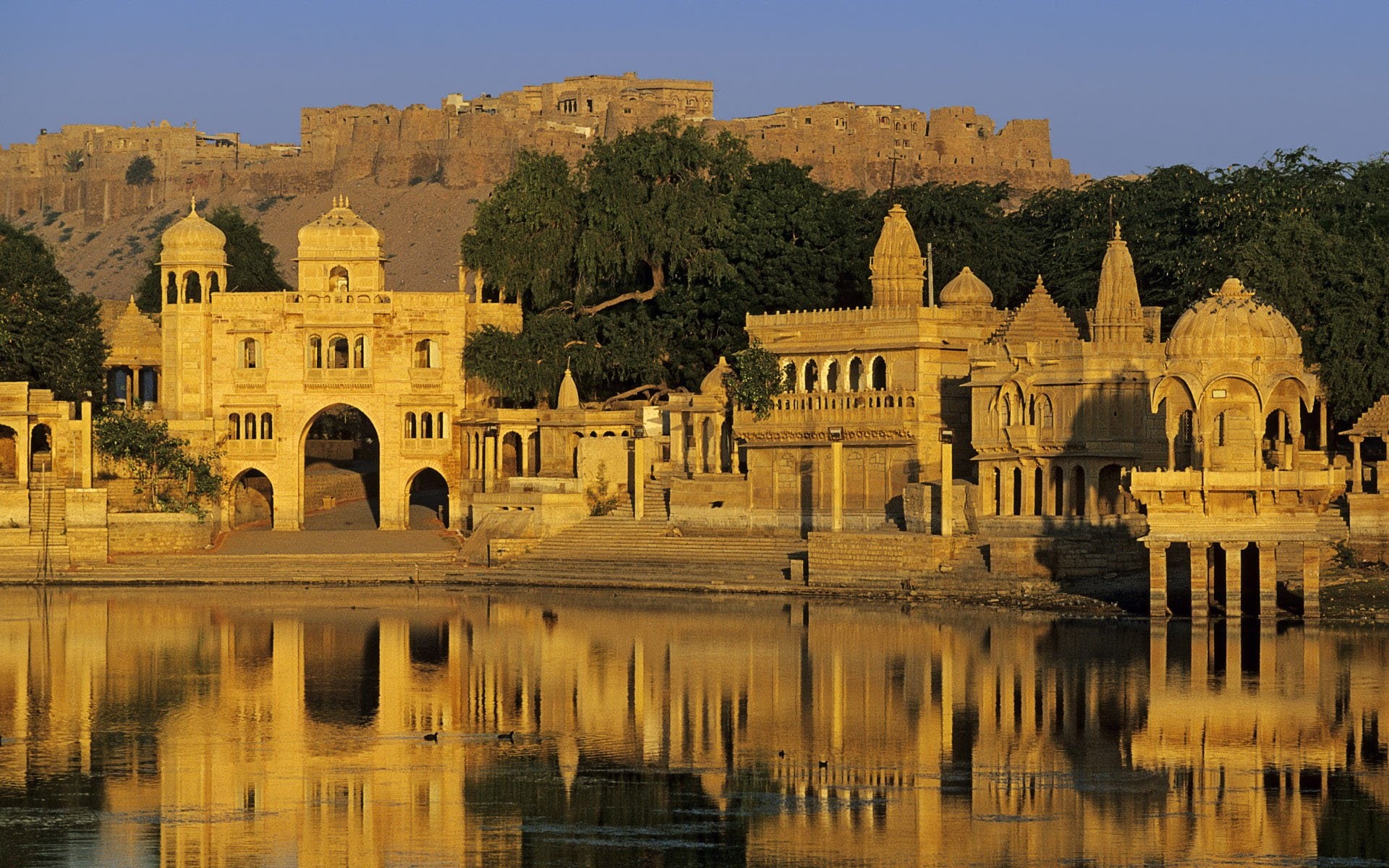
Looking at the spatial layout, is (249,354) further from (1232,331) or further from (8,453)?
(1232,331)

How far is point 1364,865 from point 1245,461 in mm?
21035

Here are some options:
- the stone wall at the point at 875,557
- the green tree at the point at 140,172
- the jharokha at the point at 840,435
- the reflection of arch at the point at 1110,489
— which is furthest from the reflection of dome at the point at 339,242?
the green tree at the point at 140,172

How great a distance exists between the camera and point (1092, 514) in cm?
5456

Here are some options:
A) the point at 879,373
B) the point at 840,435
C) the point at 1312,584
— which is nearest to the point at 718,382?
the point at 879,373

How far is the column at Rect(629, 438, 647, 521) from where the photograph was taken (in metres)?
63.4

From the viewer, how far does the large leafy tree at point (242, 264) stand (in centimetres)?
8831

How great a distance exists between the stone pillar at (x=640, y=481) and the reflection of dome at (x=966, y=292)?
7.88 meters

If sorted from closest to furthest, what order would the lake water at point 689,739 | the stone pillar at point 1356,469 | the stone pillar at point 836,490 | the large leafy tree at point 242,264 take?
the lake water at point 689,739 → the stone pillar at point 1356,469 → the stone pillar at point 836,490 → the large leafy tree at point 242,264

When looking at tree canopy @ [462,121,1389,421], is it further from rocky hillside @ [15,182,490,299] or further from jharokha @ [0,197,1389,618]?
rocky hillside @ [15,182,490,299]

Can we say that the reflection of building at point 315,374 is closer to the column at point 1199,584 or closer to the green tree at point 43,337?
the green tree at point 43,337

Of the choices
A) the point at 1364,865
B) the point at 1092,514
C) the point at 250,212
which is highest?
the point at 250,212

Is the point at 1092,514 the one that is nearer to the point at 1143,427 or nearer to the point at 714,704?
the point at 1143,427

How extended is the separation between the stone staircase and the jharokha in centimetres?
37

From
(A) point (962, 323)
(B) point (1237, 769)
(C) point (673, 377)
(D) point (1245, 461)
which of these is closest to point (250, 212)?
(C) point (673, 377)
